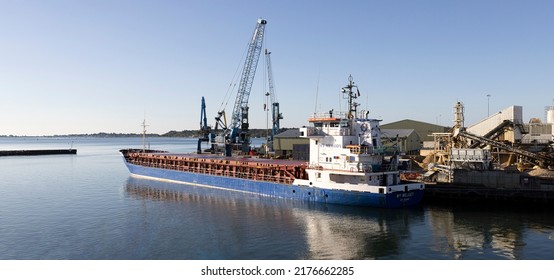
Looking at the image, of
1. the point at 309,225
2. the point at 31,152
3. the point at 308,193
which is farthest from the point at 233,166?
the point at 31,152

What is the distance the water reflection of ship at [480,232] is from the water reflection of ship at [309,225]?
2541 millimetres

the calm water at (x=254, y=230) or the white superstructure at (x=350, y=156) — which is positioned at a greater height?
the white superstructure at (x=350, y=156)

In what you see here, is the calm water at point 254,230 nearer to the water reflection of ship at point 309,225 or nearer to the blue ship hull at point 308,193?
the water reflection of ship at point 309,225

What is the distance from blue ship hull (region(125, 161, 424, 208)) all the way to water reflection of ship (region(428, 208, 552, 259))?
2.90 metres

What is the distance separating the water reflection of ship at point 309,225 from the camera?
85.0ft

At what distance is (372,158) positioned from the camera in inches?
1492

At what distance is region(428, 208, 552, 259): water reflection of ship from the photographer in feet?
83.4

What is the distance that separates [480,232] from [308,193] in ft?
51.4

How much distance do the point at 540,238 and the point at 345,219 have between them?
13805 millimetres

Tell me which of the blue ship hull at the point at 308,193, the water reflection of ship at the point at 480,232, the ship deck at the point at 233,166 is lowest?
the water reflection of ship at the point at 480,232

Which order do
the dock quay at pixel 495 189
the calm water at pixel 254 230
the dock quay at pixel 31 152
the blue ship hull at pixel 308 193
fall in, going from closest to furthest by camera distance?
the calm water at pixel 254 230
the blue ship hull at pixel 308 193
the dock quay at pixel 495 189
the dock quay at pixel 31 152

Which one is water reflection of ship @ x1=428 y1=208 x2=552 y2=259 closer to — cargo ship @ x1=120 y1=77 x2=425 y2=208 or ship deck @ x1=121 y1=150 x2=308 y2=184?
cargo ship @ x1=120 y1=77 x2=425 y2=208

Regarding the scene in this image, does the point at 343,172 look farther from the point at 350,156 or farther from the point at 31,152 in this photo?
the point at 31,152

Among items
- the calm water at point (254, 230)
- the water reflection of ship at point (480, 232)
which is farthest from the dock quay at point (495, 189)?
the water reflection of ship at point (480, 232)
